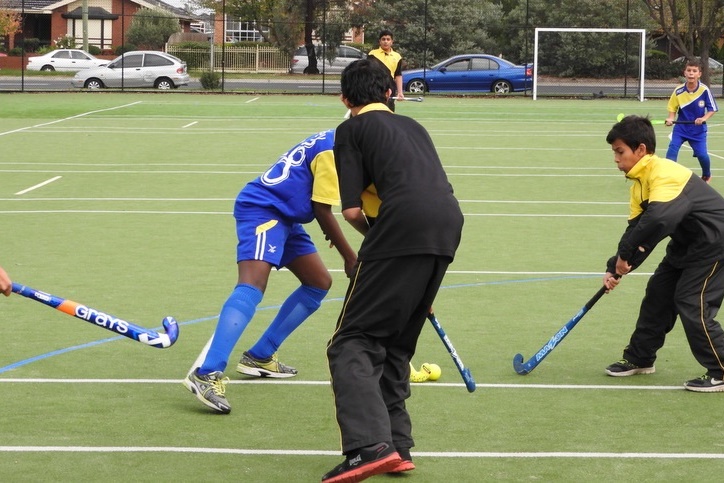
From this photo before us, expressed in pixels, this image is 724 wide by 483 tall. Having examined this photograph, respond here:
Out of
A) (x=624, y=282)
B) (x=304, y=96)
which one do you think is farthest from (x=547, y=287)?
(x=304, y=96)

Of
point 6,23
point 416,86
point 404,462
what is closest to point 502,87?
point 416,86

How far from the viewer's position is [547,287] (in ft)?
32.6

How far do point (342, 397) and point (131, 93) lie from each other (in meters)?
35.9

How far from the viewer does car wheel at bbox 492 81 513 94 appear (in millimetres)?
41281

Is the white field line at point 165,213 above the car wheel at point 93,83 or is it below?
below

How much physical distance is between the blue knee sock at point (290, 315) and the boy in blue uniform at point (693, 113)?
10.7 metres

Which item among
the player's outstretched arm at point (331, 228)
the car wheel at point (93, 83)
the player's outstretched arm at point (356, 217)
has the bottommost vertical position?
the player's outstretched arm at point (331, 228)

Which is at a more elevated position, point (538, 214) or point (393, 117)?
point (393, 117)

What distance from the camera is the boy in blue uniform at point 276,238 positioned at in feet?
20.4

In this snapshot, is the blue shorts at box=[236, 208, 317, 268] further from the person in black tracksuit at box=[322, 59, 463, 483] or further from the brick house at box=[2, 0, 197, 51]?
the brick house at box=[2, 0, 197, 51]

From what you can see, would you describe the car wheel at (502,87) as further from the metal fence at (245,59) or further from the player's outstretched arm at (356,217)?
the player's outstretched arm at (356,217)

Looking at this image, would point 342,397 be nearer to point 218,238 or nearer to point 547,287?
point 547,287

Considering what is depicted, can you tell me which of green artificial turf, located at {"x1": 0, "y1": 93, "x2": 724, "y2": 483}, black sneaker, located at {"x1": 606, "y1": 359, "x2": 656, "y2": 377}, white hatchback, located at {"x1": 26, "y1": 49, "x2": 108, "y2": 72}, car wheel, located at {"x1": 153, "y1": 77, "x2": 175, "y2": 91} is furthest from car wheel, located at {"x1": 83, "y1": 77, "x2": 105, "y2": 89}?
black sneaker, located at {"x1": 606, "y1": 359, "x2": 656, "y2": 377}

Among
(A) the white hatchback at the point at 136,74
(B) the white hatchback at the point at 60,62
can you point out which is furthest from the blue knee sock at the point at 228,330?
(B) the white hatchback at the point at 60,62
